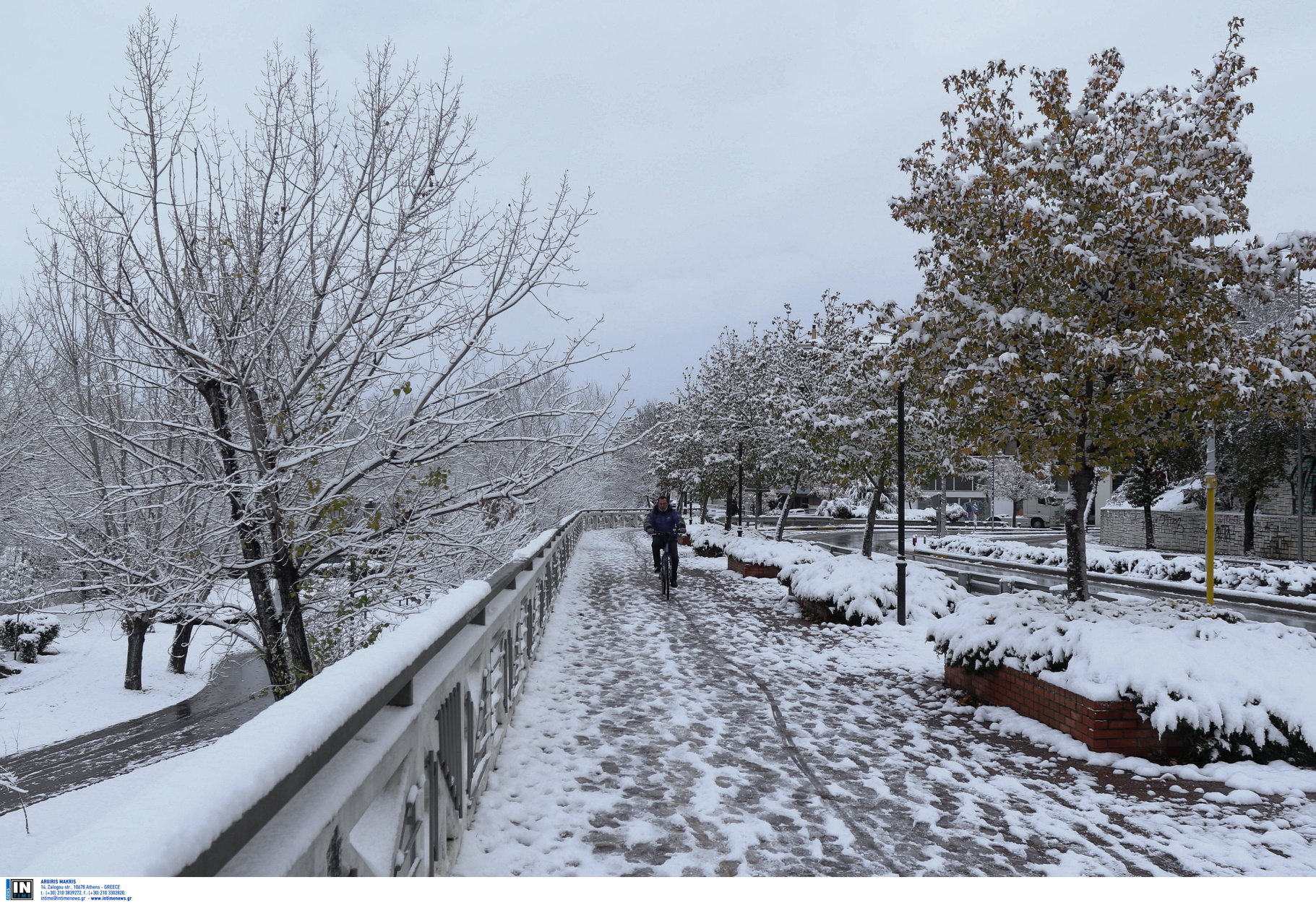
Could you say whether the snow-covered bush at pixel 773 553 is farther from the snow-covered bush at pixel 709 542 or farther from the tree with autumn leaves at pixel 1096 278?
the tree with autumn leaves at pixel 1096 278

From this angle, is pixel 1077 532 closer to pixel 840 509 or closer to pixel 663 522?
pixel 663 522

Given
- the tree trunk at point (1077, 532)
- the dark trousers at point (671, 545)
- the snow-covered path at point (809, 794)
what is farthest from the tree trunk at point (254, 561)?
the tree trunk at point (1077, 532)

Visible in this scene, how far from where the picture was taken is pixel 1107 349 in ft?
25.6

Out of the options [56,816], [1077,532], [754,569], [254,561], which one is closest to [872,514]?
[754,569]

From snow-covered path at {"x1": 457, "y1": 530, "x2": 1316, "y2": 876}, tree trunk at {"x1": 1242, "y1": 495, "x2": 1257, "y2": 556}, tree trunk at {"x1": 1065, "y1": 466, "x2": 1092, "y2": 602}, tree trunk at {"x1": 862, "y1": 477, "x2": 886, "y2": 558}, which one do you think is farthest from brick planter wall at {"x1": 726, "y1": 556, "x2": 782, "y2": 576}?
tree trunk at {"x1": 1242, "y1": 495, "x2": 1257, "y2": 556}

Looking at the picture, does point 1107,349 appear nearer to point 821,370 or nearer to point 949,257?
point 949,257

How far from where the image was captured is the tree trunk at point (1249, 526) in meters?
28.9

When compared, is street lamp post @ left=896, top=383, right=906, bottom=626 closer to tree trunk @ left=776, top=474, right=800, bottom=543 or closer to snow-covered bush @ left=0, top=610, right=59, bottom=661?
tree trunk @ left=776, top=474, right=800, bottom=543

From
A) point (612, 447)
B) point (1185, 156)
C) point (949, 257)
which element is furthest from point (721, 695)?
point (1185, 156)

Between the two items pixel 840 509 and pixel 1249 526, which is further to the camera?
pixel 840 509

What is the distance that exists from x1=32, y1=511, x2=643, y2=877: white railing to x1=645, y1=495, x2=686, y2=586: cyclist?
406 inches

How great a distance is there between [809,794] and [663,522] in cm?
1073

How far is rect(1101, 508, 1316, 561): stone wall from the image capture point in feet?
93.7

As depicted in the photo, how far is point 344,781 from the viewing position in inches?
88.5
